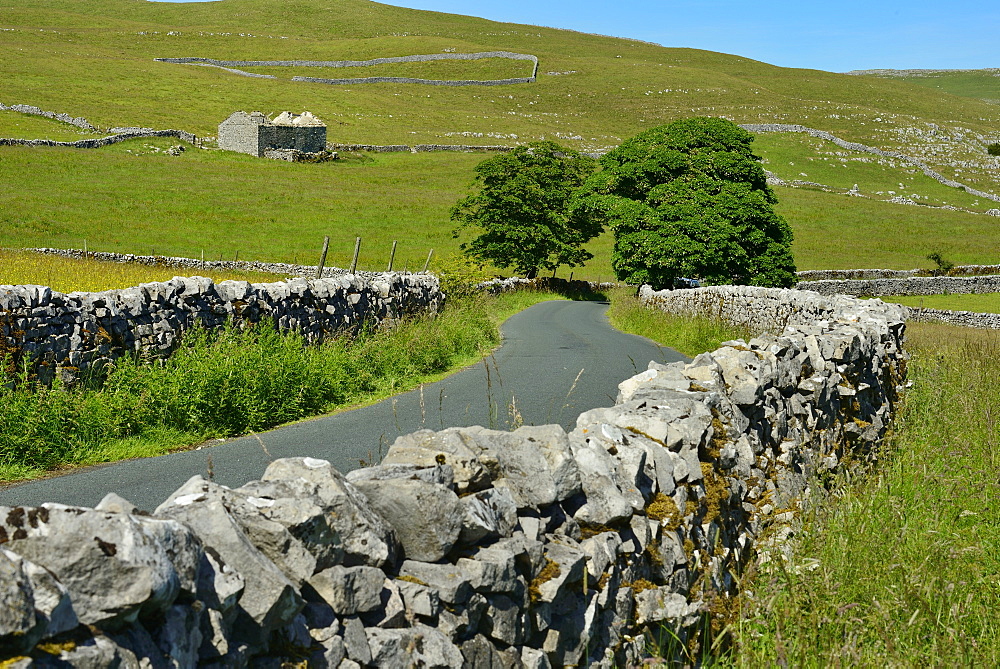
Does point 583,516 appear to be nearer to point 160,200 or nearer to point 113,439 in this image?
point 113,439

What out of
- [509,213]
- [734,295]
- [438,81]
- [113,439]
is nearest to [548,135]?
[438,81]

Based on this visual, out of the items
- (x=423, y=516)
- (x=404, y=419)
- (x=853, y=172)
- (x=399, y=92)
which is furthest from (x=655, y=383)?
(x=399, y=92)

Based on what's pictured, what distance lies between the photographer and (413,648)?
3348 mm

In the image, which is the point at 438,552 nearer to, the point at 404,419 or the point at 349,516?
the point at 349,516

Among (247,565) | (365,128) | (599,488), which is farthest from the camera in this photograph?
(365,128)

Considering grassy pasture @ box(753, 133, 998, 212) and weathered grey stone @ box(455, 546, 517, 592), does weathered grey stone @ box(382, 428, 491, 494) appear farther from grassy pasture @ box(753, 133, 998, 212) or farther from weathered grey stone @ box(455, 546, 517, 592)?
grassy pasture @ box(753, 133, 998, 212)

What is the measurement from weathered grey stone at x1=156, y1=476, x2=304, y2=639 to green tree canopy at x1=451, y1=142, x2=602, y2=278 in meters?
47.9

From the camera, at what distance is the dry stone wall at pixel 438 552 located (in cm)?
241

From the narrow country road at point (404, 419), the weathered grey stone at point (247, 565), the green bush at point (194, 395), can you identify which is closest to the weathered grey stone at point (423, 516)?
the weathered grey stone at point (247, 565)

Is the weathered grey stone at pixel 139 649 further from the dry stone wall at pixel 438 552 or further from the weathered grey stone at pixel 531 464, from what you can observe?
the weathered grey stone at pixel 531 464

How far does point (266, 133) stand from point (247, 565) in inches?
3498

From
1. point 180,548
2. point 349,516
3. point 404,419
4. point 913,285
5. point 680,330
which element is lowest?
point 913,285

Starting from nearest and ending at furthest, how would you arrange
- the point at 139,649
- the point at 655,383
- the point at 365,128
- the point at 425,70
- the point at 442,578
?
the point at 139,649, the point at 442,578, the point at 655,383, the point at 365,128, the point at 425,70

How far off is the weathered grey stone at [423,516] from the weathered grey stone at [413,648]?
1.24 ft
